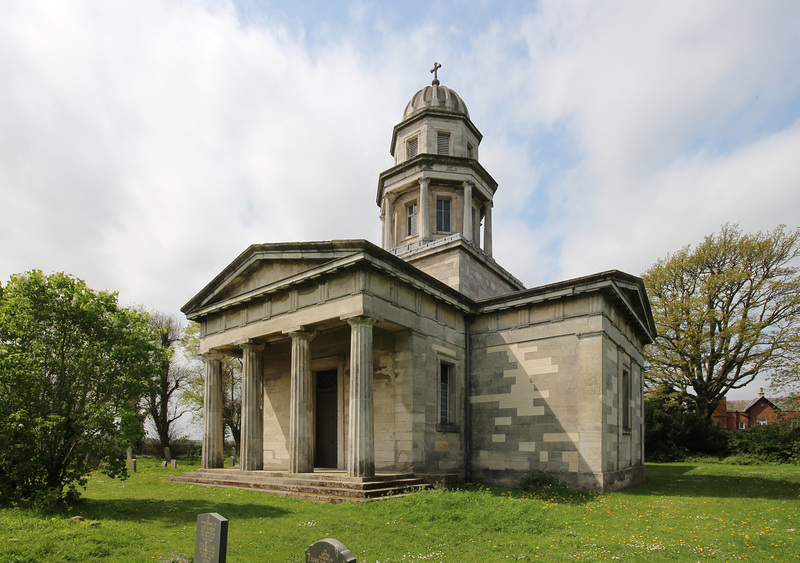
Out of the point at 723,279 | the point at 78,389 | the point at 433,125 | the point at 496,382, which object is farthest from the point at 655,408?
the point at 78,389

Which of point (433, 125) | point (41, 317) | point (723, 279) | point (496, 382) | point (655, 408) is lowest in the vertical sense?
point (655, 408)

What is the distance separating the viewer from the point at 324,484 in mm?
13641

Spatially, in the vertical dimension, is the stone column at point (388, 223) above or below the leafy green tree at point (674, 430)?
above

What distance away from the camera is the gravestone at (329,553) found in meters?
5.82

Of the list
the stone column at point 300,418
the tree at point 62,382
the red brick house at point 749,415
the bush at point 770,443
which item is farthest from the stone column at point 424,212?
the red brick house at point 749,415

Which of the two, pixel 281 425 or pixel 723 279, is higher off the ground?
pixel 723 279

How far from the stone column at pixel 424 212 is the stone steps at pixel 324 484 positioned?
11.2m

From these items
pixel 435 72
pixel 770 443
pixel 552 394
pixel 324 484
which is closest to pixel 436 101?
pixel 435 72

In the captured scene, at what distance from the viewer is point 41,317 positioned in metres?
11.3

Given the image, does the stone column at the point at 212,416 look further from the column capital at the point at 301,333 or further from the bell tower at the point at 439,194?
the bell tower at the point at 439,194

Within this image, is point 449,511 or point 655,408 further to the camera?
point 655,408

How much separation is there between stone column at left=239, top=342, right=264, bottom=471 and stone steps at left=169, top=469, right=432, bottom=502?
584 millimetres

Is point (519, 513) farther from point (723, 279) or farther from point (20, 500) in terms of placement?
point (723, 279)

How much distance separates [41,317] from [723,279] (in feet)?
111
